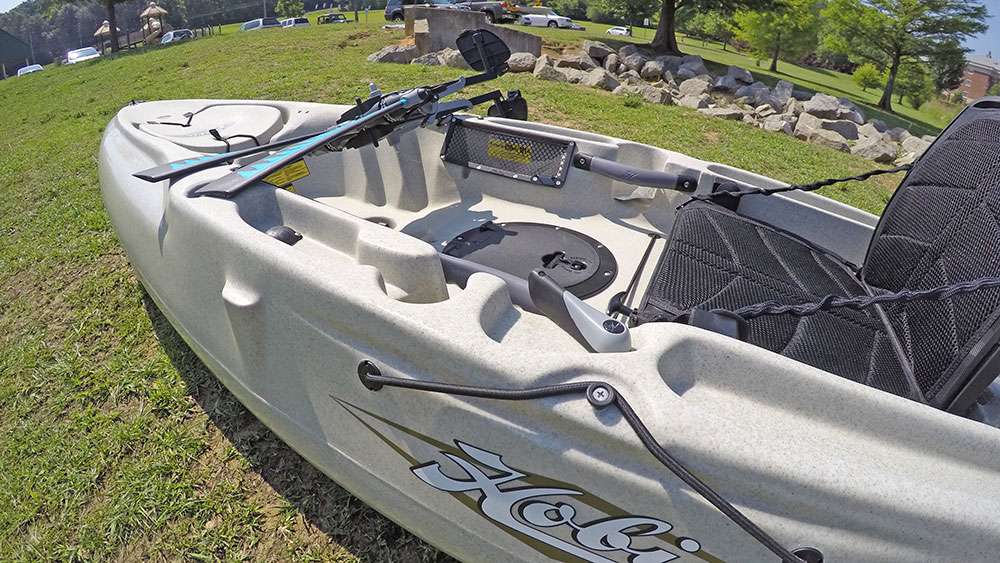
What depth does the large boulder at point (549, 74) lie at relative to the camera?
9398 millimetres

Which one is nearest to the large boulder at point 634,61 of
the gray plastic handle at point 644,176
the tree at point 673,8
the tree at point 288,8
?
the tree at point 673,8

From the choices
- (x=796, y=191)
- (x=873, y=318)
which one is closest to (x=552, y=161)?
(x=796, y=191)

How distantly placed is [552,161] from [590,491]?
2205 millimetres

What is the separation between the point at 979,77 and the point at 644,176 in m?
59.2

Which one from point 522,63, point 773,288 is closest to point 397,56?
point 522,63

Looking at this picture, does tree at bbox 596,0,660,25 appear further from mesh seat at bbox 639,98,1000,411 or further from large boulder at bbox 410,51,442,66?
mesh seat at bbox 639,98,1000,411

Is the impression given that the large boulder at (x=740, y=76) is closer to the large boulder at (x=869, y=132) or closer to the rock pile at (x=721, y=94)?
the rock pile at (x=721, y=94)

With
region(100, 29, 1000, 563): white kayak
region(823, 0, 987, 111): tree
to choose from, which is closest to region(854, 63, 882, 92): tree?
region(823, 0, 987, 111): tree

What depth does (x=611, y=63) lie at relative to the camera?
38.6 ft

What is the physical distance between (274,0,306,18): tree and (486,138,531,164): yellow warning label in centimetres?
5916

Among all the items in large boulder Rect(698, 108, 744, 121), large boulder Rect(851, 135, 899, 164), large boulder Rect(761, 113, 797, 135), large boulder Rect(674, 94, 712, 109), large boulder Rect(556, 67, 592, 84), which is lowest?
large boulder Rect(851, 135, 899, 164)

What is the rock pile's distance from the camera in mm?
8023

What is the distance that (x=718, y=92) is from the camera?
1106 cm

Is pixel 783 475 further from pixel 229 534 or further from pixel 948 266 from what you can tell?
pixel 229 534
